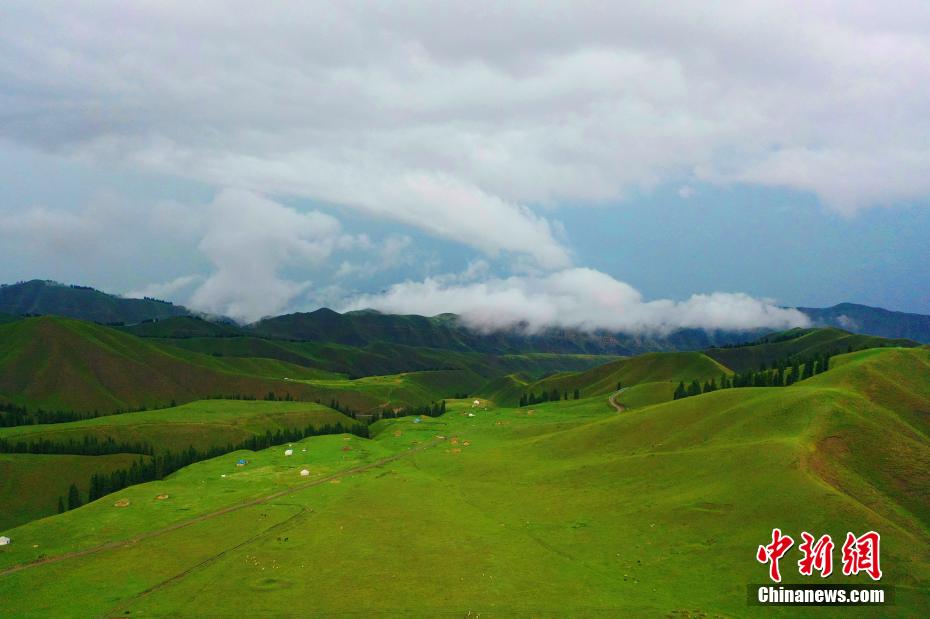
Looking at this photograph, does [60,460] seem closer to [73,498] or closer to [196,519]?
[73,498]

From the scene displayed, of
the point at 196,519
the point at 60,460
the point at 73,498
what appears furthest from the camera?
the point at 60,460

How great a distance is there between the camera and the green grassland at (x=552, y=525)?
59.4m

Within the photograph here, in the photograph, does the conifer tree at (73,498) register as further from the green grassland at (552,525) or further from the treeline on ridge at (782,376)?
the treeline on ridge at (782,376)

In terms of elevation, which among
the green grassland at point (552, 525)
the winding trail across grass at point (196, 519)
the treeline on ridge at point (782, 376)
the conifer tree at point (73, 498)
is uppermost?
the treeline on ridge at point (782, 376)

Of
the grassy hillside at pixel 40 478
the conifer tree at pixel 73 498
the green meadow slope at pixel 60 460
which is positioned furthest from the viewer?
the green meadow slope at pixel 60 460

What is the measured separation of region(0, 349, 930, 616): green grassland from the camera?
59.4 meters

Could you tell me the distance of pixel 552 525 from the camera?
81.4 m

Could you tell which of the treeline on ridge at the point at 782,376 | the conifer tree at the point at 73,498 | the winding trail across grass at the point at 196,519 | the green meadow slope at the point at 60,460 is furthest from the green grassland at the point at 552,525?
the green meadow slope at the point at 60,460

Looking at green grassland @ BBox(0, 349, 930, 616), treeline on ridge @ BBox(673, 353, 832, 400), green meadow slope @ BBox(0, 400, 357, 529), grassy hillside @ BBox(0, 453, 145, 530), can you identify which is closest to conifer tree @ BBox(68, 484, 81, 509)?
grassy hillside @ BBox(0, 453, 145, 530)

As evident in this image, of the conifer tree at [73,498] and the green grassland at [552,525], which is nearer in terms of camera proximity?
the green grassland at [552,525]

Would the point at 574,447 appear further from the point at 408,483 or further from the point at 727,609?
the point at 727,609

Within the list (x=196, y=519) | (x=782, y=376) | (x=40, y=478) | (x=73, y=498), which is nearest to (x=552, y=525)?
(x=196, y=519)

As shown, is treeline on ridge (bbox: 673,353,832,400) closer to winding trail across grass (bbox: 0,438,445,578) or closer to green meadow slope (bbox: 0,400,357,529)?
Answer: winding trail across grass (bbox: 0,438,445,578)

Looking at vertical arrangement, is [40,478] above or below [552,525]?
below
